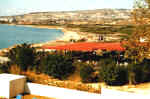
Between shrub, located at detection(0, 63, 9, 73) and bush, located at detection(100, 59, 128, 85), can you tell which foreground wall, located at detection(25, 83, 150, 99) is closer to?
shrub, located at detection(0, 63, 9, 73)

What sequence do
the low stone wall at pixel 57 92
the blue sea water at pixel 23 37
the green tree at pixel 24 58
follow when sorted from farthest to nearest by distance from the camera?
the blue sea water at pixel 23 37 → the green tree at pixel 24 58 → the low stone wall at pixel 57 92

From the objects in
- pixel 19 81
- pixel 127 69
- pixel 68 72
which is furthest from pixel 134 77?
pixel 19 81

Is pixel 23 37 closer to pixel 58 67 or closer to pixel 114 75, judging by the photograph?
pixel 58 67

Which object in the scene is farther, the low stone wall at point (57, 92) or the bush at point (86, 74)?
the bush at point (86, 74)

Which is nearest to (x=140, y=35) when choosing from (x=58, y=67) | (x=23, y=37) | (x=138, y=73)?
(x=138, y=73)

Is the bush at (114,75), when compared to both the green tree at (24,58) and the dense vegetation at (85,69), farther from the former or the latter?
the green tree at (24,58)

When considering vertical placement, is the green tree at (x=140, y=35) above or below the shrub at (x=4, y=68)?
above

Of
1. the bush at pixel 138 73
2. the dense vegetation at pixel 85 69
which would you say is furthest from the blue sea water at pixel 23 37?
the bush at pixel 138 73

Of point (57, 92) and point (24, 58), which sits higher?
point (24, 58)

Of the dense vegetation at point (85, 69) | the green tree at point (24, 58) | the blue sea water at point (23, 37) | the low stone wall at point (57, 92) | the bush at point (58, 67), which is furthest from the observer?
the blue sea water at point (23, 37)
